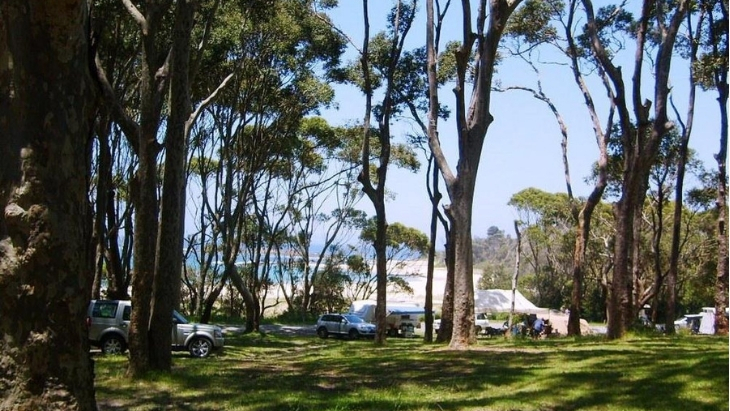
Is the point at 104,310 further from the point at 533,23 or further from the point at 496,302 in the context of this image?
the point at 496,302

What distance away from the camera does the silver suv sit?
18.9 metres

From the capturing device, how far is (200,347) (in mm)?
19656

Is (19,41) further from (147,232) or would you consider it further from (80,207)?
(147,232)

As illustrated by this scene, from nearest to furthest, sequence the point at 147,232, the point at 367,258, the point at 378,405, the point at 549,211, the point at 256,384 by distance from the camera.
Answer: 1. the point at 378,405
2. the point at 256,384
3. the point at 147,232
4. the point at 549,211
5. the point at 367,258

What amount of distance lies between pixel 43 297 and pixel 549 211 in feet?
173

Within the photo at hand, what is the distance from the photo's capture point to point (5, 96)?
5008mm

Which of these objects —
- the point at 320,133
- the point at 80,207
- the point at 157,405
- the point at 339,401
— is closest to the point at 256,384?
the point at 157,405

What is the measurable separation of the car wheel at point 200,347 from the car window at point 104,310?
2.02 meters

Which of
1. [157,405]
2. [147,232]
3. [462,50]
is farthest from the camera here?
[462,50]

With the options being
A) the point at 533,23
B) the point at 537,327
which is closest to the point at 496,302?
the point at 537,327

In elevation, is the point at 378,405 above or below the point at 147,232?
below

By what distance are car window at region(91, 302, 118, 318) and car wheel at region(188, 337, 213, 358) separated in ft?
6.63

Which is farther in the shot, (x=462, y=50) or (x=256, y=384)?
(x=462, y=50)

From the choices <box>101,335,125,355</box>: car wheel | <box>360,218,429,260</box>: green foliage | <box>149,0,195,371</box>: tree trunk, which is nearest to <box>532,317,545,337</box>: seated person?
<box>101,335,125,355</box>: car wheel
